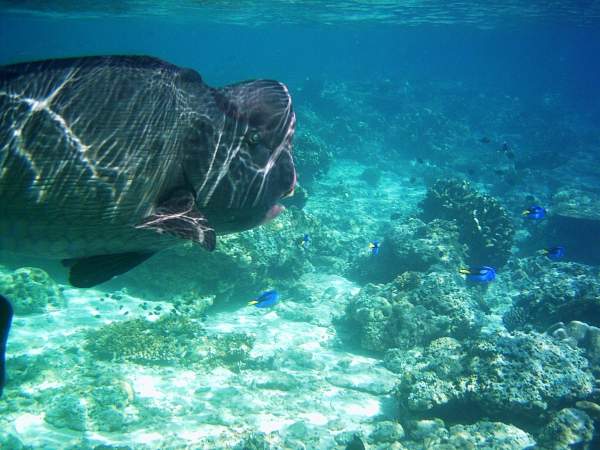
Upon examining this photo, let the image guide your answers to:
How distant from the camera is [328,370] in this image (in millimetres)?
9016

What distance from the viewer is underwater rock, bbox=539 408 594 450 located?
587cm

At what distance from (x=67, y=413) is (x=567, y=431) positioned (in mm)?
8468

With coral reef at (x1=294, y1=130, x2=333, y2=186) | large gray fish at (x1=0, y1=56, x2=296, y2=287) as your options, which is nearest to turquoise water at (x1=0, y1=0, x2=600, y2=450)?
large gray fish at (x1=0, y1=56, x2=296, y2=287)

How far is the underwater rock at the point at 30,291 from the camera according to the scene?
9570mm

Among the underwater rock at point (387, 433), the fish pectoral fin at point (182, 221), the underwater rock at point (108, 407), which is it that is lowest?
the underwater rock at point (108, 407)

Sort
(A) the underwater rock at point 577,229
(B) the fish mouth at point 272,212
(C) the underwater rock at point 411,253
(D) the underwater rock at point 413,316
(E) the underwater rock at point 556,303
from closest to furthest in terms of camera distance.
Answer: (B) the fish mouth at point 272,212 → (D) the underwater rock at point 413,316 → (E) the underwater rock at point 556,303 → (C) the underwater rock at point 411,253 → (A) the underwater rock at point 577,229

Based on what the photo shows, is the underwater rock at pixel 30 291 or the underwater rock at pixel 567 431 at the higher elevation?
the underwater rock at pixel 567 431

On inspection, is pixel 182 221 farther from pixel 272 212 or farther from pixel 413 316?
pixel 413 316

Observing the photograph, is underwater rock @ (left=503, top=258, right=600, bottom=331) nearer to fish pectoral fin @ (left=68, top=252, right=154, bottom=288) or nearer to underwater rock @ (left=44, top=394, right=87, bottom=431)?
underwater rock @ (left=44, top=394, right=87, bottom=431)

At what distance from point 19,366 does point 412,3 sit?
38.7 meters

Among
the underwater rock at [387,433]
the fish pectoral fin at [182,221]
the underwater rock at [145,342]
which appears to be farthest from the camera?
the underwater rock at [145,342]

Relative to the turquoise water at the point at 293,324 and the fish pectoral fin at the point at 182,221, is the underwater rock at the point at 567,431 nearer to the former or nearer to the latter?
the turquoise water at the point at 293,324

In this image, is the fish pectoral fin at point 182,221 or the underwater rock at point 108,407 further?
the underwater rock at point 108,407

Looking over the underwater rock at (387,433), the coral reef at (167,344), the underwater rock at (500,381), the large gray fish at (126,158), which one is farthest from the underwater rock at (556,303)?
the large gray fish at (126,158)
